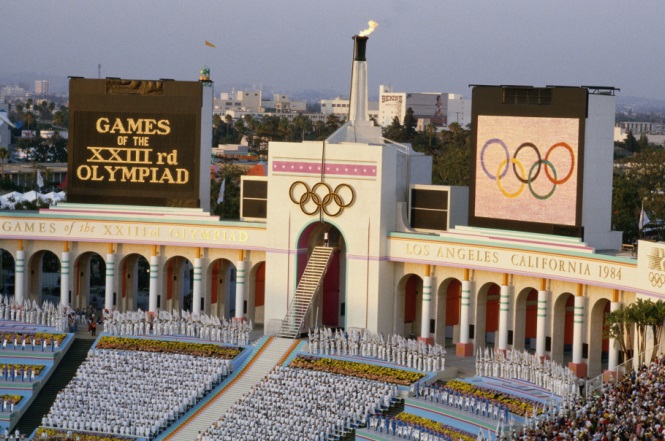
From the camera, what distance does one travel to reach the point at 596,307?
213 ft

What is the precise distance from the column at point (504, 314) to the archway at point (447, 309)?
3852 mm

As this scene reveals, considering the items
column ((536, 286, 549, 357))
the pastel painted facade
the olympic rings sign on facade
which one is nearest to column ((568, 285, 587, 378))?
the pastel painted facade

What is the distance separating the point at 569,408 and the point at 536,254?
10234 millimetres

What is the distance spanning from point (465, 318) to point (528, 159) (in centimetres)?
780

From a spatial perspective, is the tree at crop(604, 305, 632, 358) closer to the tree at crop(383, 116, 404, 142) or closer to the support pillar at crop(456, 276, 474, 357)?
the support pillar at crop(456, 276, 474, 357)

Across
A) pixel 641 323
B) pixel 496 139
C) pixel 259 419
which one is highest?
pixel 496 139

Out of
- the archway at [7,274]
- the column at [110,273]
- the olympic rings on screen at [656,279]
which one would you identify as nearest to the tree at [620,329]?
the olympic rings on screen at [656,279]

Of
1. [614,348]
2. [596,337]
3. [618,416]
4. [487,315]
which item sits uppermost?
[487,315]

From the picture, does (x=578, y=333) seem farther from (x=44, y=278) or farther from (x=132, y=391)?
(x=44, y=278)

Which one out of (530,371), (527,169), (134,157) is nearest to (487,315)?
(527,169)

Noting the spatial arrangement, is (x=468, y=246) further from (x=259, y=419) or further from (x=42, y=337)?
(x=42, y=337)

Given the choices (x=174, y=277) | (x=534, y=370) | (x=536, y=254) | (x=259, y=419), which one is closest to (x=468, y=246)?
(x=536, y=254)

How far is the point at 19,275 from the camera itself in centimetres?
7738

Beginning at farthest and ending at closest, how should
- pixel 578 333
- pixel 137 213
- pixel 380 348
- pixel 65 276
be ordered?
pixel 65 276 → pixel 137 213 → pixel 380 348 → pixel 578 333
